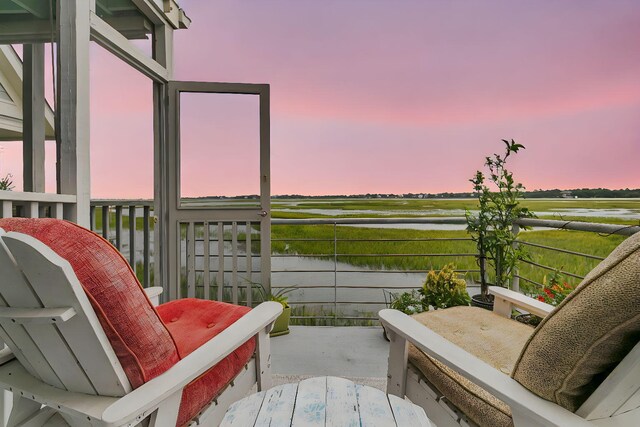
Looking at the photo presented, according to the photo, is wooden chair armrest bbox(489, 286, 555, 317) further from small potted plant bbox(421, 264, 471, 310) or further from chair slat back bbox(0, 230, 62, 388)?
chair slat back bbox(0, 230, 62, 388)

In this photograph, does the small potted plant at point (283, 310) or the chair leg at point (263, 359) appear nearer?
the chair leg at point (263, 359)

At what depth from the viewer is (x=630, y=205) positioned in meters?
2.46

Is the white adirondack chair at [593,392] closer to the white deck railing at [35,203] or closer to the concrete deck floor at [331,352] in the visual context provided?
the concrete deck floor at [331,352]

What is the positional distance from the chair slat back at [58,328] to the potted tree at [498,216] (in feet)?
7.83

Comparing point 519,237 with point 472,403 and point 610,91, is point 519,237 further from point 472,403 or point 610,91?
point 472,403

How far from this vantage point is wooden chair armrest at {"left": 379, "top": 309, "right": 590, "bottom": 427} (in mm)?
634

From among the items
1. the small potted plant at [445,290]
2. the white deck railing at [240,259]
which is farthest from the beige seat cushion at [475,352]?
the white deck railing at [240,259]

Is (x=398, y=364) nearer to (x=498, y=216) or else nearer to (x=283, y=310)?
(x=283, y=310)

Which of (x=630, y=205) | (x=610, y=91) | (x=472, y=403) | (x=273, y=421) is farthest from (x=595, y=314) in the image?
(x=610, y=91)

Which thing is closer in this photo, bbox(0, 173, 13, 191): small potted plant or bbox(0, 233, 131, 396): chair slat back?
bbox(0, 233, 131, 396): chair slat back

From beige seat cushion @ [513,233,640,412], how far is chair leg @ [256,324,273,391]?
839mm

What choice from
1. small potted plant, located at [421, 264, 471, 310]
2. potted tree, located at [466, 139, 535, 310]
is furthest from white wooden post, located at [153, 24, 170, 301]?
potted tree, located at [466, 139, 535, 310]

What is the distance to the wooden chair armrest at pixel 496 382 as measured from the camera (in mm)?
634

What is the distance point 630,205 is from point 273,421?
3032 millimetres
